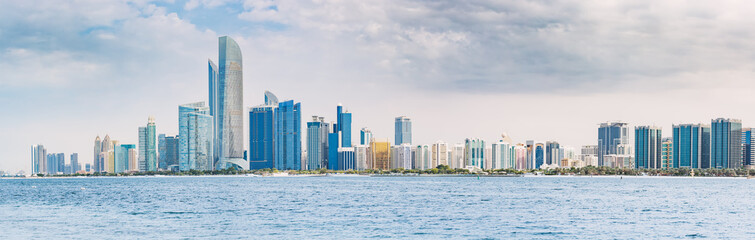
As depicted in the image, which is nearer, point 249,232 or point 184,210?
point 249,232

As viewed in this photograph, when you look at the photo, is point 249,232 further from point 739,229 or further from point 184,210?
point 739,229

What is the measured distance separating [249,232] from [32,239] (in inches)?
609

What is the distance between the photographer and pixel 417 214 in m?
70.2

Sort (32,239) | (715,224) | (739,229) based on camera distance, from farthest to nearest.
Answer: (715,224), (739,229), (32,239)

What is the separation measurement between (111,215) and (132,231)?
1740 cm

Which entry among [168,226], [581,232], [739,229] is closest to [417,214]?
[581,232]

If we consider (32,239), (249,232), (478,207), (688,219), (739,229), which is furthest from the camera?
(478,207)

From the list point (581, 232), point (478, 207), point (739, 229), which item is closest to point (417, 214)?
point (478, 207)

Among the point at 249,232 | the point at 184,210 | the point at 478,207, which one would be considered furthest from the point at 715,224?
the point at 184,210

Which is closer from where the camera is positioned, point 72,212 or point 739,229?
point 739,229

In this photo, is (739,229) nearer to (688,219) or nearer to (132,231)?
(688,219)

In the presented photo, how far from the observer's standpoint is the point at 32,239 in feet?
166

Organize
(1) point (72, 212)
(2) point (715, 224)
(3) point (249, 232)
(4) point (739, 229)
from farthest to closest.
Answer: (1) point (72, 212) < (2) point (715, 224) < (4) point (739, 229) < (3) point (249, 232)

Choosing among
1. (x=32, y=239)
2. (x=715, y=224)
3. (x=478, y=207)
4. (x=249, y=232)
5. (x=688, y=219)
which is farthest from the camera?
(x=478, y=207)
